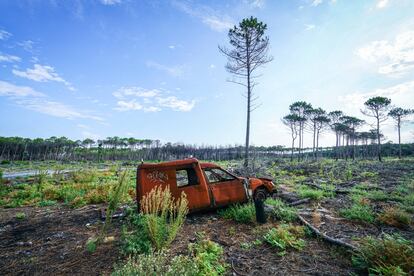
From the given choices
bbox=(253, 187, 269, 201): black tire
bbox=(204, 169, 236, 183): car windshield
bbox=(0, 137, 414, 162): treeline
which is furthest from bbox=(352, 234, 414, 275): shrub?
bbox=(0, 137, 414, 162): treeline

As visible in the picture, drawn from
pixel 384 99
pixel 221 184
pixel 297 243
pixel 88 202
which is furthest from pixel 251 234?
pixel 384 99

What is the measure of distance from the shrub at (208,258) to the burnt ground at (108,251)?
6.2 inches

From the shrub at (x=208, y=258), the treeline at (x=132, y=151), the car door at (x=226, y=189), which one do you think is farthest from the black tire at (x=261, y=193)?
the treeline at (x=132, y=151)

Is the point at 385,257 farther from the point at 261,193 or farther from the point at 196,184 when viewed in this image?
the point at 261,193

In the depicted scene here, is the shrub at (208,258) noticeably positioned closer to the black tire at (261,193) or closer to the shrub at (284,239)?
the shrub at (284,239)

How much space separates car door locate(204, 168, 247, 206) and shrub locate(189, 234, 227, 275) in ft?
6.38

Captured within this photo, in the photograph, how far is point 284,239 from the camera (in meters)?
4.51

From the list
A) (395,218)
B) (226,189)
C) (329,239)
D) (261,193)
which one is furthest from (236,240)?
(395,218)

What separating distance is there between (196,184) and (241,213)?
1524 mm

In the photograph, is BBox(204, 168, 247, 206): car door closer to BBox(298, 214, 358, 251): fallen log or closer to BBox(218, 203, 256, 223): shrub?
BBox(218, 203, 256, 223): shrub

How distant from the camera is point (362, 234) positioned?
4.86 metres

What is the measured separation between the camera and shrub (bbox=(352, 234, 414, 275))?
123 inches

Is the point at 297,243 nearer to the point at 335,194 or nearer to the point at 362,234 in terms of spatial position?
the point at 362,234

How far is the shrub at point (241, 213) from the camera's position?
588 cm
